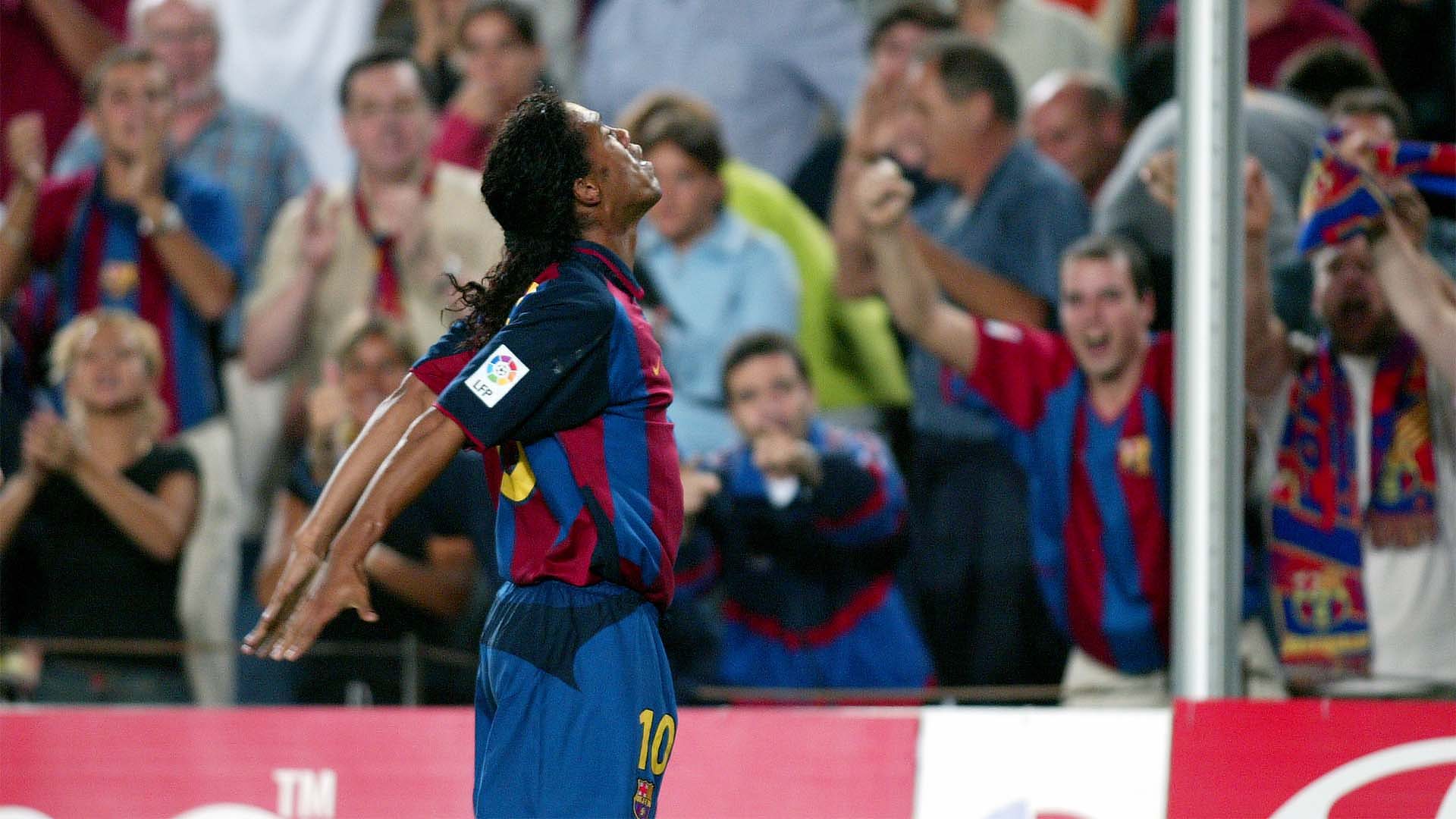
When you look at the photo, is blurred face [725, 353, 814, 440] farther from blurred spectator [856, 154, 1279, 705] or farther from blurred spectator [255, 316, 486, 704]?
blurred spectator [255, 316, 486, 704]

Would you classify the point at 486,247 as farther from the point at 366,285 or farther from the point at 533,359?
the point at 533,359

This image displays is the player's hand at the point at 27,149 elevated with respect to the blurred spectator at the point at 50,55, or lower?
lower

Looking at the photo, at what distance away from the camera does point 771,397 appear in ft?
19.6

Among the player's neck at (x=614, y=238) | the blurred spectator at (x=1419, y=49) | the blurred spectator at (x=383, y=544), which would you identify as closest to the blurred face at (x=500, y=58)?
the blurred spectator at (x=383, y=544)

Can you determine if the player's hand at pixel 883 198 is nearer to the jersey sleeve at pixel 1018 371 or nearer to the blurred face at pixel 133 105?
the jersey sleeve at pixel 1018 371

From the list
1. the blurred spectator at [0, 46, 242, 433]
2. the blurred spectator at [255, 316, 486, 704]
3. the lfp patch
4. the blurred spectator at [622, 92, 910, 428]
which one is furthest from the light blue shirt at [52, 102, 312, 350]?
the lfp patch

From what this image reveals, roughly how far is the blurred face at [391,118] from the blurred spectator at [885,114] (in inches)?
54.5

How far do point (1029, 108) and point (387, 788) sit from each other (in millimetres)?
3525

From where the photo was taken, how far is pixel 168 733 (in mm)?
4676

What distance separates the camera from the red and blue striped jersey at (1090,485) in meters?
5.80

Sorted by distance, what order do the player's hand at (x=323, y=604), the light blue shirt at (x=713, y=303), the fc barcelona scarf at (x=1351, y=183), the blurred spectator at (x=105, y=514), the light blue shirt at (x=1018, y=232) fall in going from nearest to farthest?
1. the player's hand at (x=323, y=604)
2. the fc barcelona scarf at (x=1351, y=183)
3. the blurred spectator at (x=105, y=514)
4. the light blue shirt at (x=1018, y=232)
5. the light blue shirt at (x=713, y=303)

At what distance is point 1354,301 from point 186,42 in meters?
4.29

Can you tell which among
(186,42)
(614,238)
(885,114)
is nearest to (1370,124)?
(885,114)

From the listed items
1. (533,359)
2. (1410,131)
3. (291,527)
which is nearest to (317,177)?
(291,527)
